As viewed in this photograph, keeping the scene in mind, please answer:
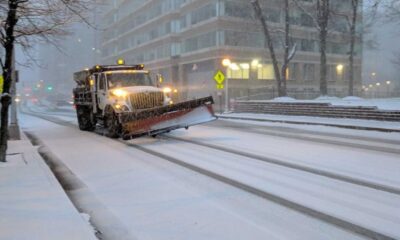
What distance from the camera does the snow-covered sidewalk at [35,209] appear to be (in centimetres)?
577

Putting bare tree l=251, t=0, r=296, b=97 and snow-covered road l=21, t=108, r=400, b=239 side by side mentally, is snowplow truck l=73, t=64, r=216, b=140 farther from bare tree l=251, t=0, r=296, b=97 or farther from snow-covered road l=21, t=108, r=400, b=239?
bare tree l=251, t=0, r=296, b=97

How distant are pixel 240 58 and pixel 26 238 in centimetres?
5462

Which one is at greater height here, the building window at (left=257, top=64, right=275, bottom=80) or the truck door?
the building window at (left=257, top=64, right=275, bottom=80)

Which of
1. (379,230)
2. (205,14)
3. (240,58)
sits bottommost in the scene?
(379,230)

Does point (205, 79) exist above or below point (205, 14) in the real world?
below

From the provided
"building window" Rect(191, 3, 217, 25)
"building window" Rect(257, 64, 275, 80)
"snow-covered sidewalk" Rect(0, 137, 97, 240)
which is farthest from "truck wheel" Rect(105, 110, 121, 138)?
"building window" Rect(257, 64, 275, 80)

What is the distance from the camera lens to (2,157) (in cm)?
1120

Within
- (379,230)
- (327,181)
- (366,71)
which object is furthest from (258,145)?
(366,71)

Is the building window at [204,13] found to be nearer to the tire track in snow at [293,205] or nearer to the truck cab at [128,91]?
the truck cab at [128,91]

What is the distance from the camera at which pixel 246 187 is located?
8.59m

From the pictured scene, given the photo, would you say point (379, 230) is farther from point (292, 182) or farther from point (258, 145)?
point (258, 145)

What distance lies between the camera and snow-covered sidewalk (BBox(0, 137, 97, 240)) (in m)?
5.77

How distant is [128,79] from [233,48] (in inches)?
1606

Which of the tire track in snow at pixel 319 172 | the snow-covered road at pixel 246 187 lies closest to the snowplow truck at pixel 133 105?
the snow-covered road at pixel 246 187
